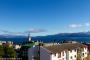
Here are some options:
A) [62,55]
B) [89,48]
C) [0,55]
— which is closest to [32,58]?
[62,55]

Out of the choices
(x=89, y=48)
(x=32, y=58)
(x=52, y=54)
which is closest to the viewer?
(x=52, y=54)

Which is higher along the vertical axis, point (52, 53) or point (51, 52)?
point (51, 52)

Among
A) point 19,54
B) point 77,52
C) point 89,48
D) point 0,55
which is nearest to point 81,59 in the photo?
point 77,52

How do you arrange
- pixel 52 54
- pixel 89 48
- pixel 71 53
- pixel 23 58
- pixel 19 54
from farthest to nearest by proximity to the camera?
pixel 89 48 < pixel 19 54 < pixel 23 58 < pixel 71 53 < pixel 52 54

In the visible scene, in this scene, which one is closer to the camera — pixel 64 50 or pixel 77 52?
pixel 64 50

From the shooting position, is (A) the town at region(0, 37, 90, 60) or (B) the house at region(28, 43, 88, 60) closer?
(B) the house at region(28, 43, 88, 60)

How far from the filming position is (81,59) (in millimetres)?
67938

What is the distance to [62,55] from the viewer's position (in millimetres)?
58844

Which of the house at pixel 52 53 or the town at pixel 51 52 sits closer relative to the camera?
the house at pixel 52 53

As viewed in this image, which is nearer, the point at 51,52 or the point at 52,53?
the point at 52,53

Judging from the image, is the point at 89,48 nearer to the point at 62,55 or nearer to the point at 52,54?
the point at 62,55

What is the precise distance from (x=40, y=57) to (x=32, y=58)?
352 centimetres

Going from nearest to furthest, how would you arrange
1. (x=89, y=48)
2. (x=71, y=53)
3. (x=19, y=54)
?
(x=71, y=53)
(x=19, y=54)
(x=89, y=48)

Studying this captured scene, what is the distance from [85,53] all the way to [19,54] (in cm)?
2266
